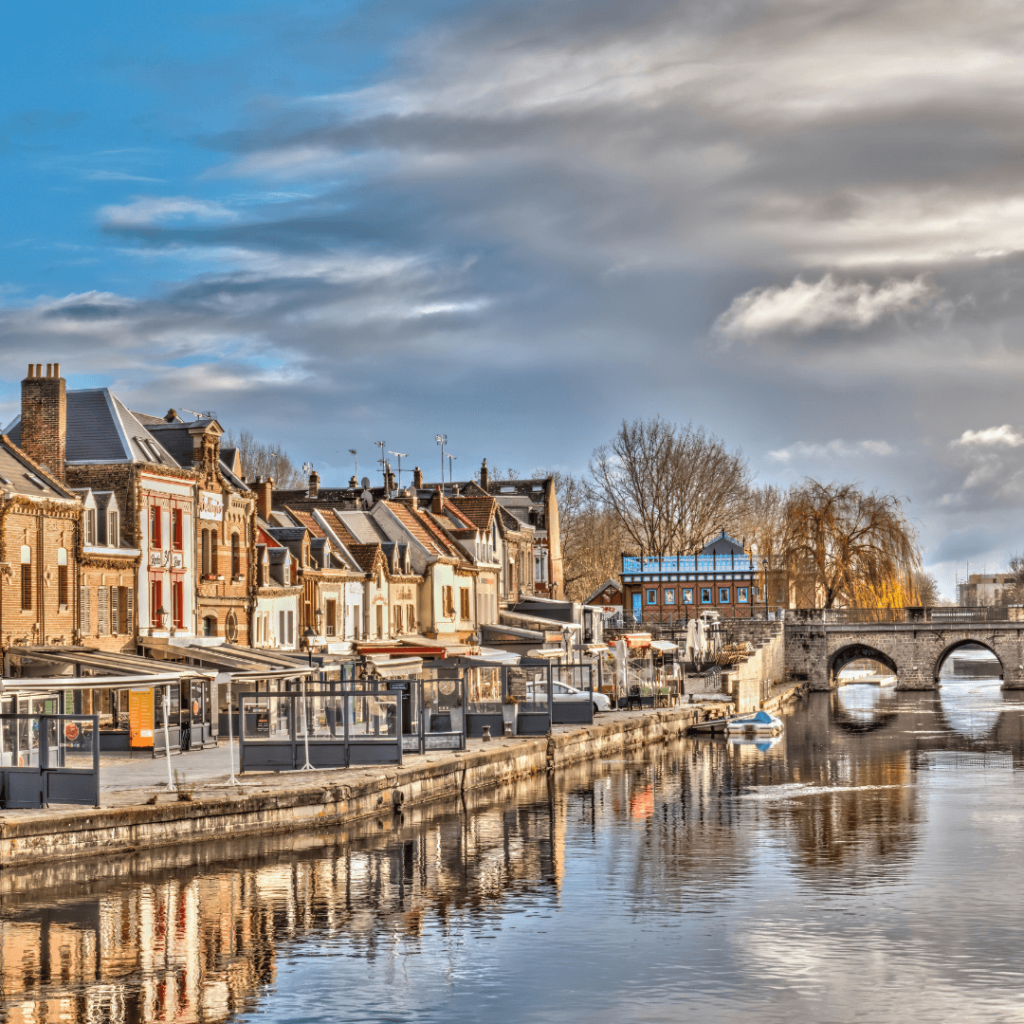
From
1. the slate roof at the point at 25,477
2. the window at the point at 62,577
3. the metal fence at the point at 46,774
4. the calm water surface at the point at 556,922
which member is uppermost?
the slate roof at the point at 25,477

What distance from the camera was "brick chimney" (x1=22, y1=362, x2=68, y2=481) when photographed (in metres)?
47.1

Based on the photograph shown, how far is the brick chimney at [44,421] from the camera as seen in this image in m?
47.1

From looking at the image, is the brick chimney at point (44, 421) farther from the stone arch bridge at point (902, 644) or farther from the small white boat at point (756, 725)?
the stone arch bridge at point (902, 644)

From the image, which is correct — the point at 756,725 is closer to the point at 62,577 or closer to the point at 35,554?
the point at 62,577

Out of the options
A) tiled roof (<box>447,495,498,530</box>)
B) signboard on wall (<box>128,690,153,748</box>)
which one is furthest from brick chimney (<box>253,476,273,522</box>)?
tiled roof (<box>447,495,498,530</box>)

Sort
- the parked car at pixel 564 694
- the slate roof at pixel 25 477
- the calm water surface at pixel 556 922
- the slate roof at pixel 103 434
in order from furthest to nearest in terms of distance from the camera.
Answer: the parked car at pixel 564 694, the slate roof at pixel 103 434, the slate roof at pixel 25 477, the calm water surface at pixel 556 922

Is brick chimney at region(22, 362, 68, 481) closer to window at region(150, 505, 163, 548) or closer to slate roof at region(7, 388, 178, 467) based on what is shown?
slate roof at region(7, 388, 178, 467)

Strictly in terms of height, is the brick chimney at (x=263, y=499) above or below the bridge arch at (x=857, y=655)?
above

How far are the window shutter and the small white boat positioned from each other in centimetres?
2896

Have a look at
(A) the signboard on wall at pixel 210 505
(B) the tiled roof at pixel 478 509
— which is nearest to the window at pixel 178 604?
(A) the signboard on wall at pixel 210 505

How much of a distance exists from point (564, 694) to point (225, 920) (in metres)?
→ 39.7

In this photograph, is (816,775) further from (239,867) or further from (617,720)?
(239,867)

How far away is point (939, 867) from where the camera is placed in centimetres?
2994

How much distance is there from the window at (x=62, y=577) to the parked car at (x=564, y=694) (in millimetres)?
20847
